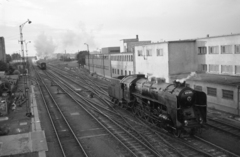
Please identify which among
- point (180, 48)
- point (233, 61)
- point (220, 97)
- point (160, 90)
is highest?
point (180, 48)

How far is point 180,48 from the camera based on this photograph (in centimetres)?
2803

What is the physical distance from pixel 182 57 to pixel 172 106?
616 inches

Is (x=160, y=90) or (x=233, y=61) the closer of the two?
(x=160, y=90)

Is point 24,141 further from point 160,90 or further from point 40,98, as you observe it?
point 40,98

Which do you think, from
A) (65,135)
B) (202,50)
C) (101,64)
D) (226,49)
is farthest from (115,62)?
(65,135)

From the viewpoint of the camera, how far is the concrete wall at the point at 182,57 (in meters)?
27.9

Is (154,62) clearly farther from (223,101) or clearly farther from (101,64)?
(101,64)

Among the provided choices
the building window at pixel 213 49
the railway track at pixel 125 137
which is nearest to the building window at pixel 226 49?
the building window at pixel 213 49

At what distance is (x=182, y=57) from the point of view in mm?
28125

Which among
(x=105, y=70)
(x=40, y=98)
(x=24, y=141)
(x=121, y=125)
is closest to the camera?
(x=24, y=141)

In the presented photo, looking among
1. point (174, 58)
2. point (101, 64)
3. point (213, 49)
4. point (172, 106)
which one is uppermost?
point (213, 49)

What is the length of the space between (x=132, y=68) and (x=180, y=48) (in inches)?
464

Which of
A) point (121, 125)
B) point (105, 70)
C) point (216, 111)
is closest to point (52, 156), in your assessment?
point (121, 125)

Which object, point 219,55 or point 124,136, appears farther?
point 219,55
